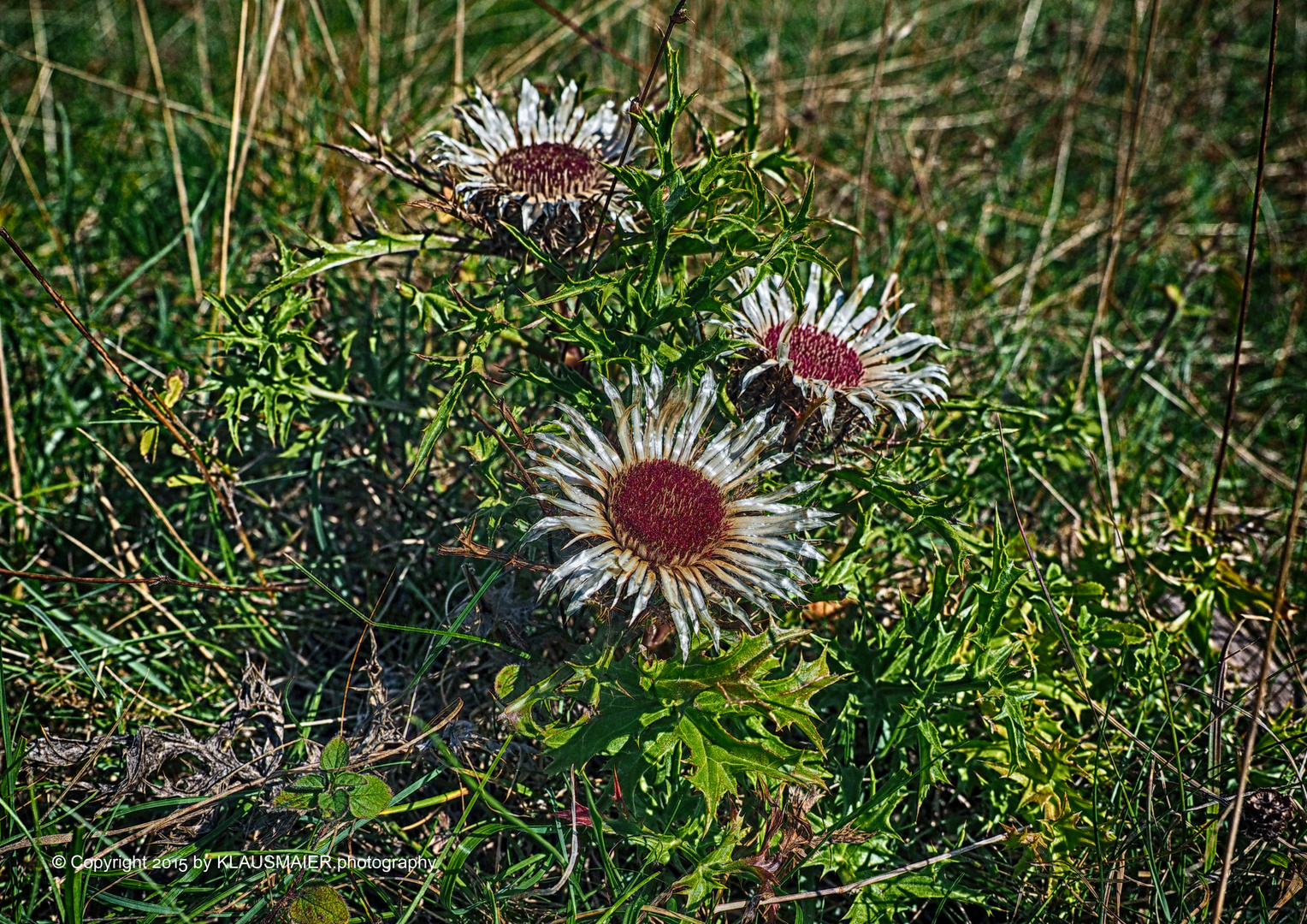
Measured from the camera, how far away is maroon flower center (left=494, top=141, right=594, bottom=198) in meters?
1.83

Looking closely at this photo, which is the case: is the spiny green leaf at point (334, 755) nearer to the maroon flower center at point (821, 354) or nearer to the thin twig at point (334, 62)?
the maroon flower center at point (821, 354)

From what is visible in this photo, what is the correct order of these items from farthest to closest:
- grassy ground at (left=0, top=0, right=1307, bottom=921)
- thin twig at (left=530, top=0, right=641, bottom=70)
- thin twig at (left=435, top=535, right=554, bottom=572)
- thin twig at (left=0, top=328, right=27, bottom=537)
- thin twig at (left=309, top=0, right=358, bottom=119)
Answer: thin twig at (left=309, top=0, right=358, bottom=119), thin twig at (left=530, top=0, right=641, bottom=70), thin twig at (left=0, top=328, right=27, bottom=537), grassy ground at (left=0, top=0, right=1307, bottom=921), thin twig at (left=435, top=535, right=554, bottom=572)

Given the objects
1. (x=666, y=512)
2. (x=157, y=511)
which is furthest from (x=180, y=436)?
(x=666, y=512)

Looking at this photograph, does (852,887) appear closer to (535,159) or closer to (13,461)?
(535,159)

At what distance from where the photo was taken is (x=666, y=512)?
5.21 ft

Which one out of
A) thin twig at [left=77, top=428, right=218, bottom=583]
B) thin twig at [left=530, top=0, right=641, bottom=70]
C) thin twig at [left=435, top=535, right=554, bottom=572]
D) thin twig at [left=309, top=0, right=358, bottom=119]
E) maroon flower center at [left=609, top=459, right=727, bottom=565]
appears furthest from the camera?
thin twig at [left=309, top=0, right=358, bottom=119]

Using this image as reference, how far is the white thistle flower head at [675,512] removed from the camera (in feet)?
4.80

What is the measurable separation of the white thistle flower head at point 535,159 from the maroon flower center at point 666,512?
0.47 metres

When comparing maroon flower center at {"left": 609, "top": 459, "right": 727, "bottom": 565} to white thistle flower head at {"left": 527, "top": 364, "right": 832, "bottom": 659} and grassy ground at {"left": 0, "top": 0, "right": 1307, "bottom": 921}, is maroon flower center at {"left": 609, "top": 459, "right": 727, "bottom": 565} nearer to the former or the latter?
white thistle flower head at {"left": 527, "top": 364, "right": 832, "bottom": 659}

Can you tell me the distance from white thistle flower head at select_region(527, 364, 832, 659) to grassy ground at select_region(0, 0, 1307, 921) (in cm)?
18

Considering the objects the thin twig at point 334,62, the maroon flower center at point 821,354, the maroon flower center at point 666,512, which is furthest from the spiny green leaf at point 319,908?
the thin twig at point 334,62

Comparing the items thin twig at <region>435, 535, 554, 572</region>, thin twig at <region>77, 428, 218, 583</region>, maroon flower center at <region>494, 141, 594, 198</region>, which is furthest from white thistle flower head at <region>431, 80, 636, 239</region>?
thin twig at <region>77, 428, 218, 583</region>

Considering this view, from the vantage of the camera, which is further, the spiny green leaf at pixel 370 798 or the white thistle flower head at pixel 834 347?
the white thistle flower head at pixel 834 347

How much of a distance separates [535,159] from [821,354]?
689 mm
